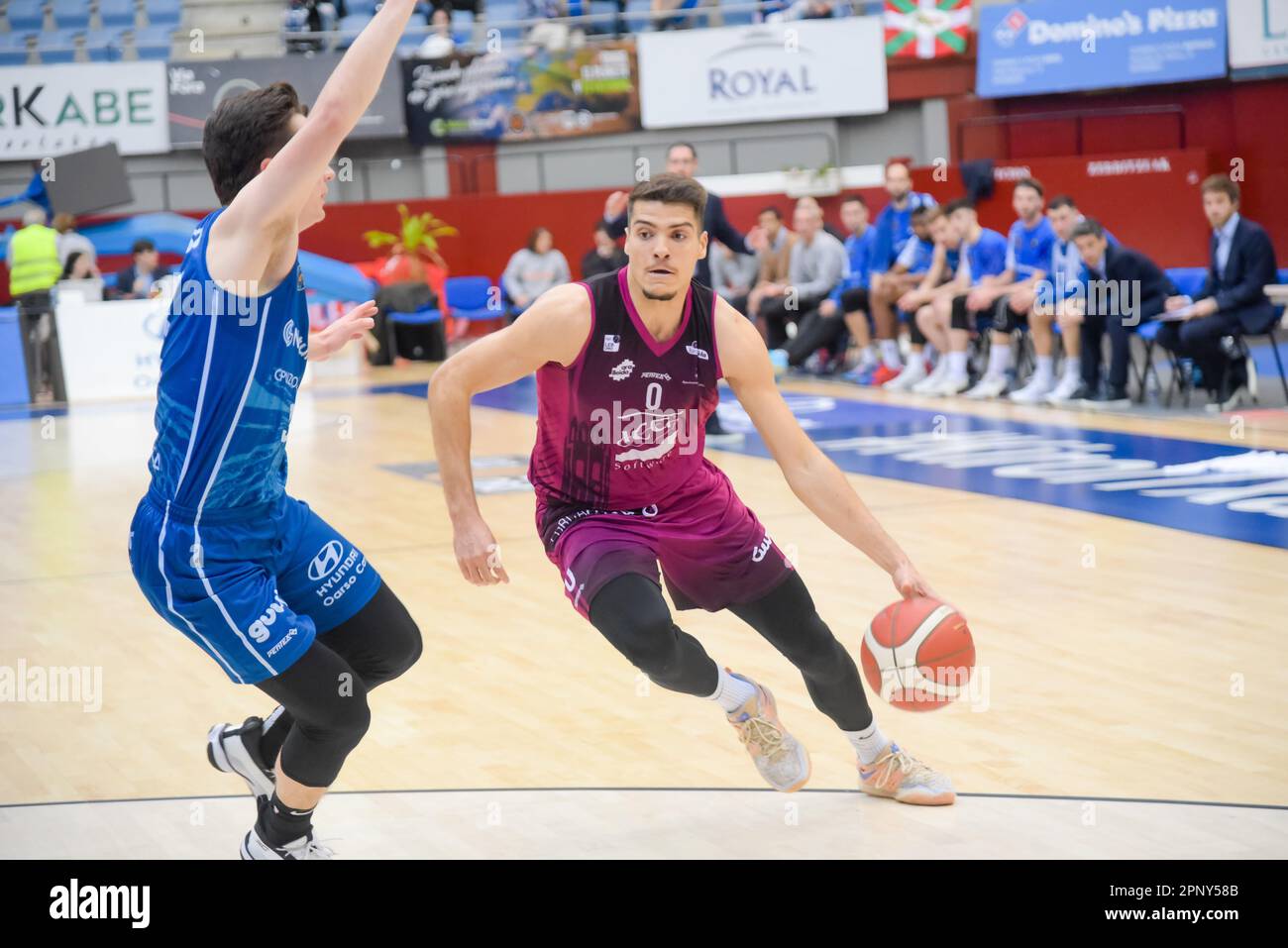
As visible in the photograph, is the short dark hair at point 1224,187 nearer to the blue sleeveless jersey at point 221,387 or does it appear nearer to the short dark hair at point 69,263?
the blue sleeveless jersey at point 221,387

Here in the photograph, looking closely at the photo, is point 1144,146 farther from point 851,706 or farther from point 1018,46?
point 851,706

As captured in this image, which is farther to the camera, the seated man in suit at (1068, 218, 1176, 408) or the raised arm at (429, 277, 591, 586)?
the seated man in suit at (1068, 218, 1176, 408)

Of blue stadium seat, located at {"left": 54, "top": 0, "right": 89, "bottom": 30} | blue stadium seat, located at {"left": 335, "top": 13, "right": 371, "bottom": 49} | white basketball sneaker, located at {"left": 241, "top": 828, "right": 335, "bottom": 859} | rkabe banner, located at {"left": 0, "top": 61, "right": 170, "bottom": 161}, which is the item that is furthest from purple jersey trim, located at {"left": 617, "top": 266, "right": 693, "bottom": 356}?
blue stadium seat, located at {"left": 54, "top": 0, "right": 89, "bottom": 30}

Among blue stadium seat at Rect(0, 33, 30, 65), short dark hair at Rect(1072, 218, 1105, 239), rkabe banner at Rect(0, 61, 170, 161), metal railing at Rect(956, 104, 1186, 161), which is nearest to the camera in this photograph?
short dark hair at Rect(1072, 218, 1105, 239)

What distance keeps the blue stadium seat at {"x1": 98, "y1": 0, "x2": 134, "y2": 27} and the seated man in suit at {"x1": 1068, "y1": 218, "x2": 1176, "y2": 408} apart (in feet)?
52.8

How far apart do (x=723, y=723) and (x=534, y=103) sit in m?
17.9

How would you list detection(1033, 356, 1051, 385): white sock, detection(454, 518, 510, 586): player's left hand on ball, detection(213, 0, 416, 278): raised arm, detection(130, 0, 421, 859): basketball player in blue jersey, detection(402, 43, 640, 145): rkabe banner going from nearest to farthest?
detection(213, 0, 416, 278): raised arm
detection(130, 0, 421, 859): basketball player in blue jersey
detection(454, 518, 510, 586): player's left hand on ball
detection(1033, 356, 1051, 385): white sock
detection(402, 43, 640, 145): rkabe banner

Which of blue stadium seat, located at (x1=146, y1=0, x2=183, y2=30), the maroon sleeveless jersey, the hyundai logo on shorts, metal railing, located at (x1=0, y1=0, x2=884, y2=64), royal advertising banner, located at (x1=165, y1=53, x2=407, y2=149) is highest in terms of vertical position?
blue stadium seat, located at (x1=146, y1=0, x2=183, y2=30)

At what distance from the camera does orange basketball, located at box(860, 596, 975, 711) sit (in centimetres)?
400

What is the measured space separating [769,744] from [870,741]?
0.89 feet

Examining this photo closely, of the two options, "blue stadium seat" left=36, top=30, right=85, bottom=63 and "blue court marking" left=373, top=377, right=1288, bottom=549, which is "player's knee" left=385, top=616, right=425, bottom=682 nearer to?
"blue court marking" left=373, top=377, right=1288, bottom=549

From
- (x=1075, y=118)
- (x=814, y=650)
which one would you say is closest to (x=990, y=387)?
(x=1075, y=118)

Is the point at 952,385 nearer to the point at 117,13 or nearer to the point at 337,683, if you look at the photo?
the point at 337,683

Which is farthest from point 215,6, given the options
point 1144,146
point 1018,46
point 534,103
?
point 1144,146
